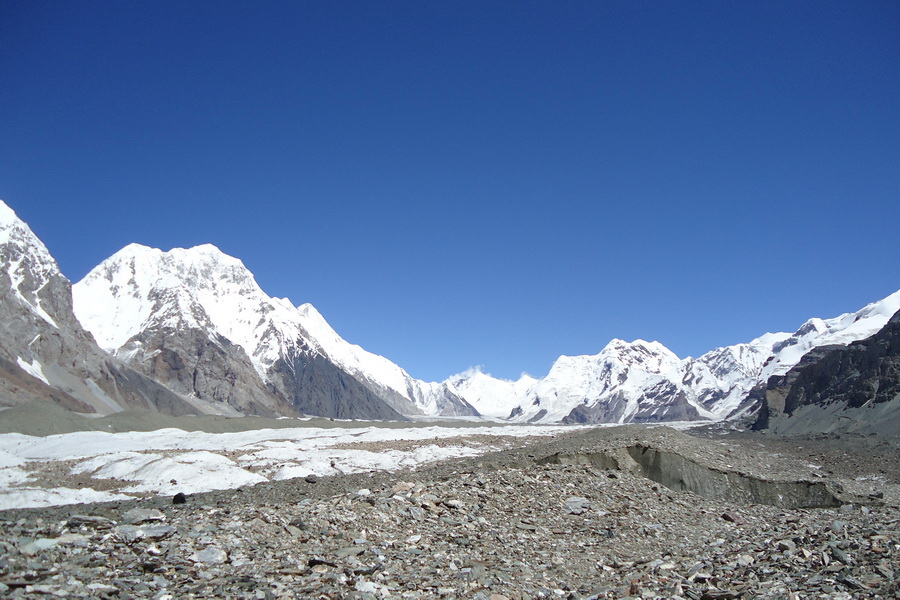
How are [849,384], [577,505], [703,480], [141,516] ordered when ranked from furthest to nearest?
[849,384] → [703,480] → [577,505] → [141,516]

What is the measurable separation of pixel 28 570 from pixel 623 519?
494 inches

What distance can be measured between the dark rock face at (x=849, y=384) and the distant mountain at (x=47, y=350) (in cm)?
13247

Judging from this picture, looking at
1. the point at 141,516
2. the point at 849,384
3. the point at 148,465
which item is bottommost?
the point at 148,465

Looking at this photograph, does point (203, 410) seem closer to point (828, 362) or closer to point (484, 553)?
point (828, 362)

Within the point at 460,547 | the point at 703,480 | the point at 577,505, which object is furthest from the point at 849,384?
the point at 460,547

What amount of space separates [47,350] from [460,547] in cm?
15589

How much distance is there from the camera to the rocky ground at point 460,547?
8586 mm

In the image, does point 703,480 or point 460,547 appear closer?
point 460,547

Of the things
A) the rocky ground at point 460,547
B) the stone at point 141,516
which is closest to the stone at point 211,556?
the rocky ground at point 460,547

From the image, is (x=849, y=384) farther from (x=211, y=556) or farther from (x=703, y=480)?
(x=211, y=556)

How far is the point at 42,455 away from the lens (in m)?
42.9

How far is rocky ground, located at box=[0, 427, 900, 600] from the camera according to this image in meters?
8.59

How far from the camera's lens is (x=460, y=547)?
1170 cm

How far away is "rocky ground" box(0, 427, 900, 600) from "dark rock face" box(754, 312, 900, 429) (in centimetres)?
7391
